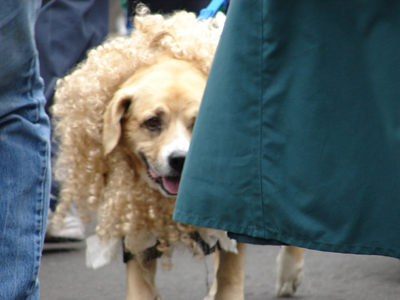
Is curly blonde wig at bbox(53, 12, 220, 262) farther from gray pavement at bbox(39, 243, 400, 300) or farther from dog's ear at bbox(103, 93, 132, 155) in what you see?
gray pavement at bbox(39, 243, 400, 300)

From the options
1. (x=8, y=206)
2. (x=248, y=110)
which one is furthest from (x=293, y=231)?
(x=8, y=206)

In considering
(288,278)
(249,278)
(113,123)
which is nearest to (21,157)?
(113,123)

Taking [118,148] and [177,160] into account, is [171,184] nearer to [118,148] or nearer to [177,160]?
[177,160]

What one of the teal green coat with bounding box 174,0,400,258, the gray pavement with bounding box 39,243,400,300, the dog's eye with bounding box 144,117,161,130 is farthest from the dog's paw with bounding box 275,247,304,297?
the teal green coat with bounding box 174,0,400,258

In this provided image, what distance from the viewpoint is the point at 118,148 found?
8.61ft

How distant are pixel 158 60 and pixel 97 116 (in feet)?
1.25

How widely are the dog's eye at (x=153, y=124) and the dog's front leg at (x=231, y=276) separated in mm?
662

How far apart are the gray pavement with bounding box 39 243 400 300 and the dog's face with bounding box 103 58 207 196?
0.79m

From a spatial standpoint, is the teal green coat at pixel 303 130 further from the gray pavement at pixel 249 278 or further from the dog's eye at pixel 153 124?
the gray pavement at pixel 249 278

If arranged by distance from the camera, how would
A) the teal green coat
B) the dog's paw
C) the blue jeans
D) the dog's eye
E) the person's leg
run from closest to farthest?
the teal green coat, the blue jeans, the dog's eye, the dog's paw, the person's leg

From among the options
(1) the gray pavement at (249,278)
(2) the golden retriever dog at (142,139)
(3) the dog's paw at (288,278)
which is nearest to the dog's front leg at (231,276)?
(2) the golden retriever dog at (142,139)

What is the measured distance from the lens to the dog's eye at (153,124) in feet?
8.20

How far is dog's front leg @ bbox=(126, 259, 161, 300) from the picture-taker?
2453mm

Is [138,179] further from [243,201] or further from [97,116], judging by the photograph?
[243,201]
